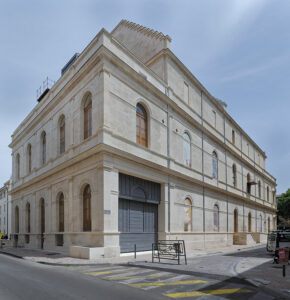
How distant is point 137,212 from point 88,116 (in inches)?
268

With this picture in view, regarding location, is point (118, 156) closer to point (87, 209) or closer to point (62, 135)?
point (87, 209)

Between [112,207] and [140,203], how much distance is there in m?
3.26

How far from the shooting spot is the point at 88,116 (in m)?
19.0

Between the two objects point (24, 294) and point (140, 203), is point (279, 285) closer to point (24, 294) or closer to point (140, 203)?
point (24, 294)

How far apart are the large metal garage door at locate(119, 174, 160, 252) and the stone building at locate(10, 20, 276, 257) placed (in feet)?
0.21

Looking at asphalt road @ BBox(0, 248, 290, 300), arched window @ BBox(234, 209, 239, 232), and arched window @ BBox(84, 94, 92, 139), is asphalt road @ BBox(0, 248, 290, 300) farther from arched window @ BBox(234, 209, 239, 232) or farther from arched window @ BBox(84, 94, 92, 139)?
arched window @ BBox(234, 209, 239, 232)

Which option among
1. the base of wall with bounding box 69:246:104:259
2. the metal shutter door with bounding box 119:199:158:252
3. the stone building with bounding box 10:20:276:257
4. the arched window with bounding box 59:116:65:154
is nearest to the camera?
the base of wall with bounding box 69:246:104:259

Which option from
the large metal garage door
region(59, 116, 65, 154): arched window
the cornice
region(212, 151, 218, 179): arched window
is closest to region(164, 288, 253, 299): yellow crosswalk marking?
the cornice

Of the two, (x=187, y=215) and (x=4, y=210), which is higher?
(x=187, y=215)

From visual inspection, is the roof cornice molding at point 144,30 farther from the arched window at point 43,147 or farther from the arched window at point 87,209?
the arched window at point 87,209

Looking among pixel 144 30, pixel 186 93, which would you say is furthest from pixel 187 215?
pixel 144 30

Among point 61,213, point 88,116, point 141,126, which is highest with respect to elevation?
point 88,116

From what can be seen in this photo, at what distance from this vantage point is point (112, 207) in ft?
53.7

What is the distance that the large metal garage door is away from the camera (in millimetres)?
17719
